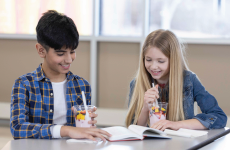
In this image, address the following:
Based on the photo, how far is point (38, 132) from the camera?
49.6 inches

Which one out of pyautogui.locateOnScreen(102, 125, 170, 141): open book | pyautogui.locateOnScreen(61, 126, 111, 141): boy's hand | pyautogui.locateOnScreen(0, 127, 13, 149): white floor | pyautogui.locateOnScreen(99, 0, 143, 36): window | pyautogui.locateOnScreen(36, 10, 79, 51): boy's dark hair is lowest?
pyautogui.locateOnScreen(0, 127, 13, 149): white floor

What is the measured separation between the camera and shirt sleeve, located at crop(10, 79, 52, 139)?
1262mm

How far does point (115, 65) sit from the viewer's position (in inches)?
142

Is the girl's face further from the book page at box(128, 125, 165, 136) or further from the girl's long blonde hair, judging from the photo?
the book page at box(128, 125, 165, 136)

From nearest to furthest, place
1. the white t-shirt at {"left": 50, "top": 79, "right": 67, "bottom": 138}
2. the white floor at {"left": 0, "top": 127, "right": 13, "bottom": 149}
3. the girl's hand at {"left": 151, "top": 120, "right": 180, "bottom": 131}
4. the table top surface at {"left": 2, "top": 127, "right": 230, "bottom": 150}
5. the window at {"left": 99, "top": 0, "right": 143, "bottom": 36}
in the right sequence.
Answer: the table top surface at {"left": 2, "top": 127, "right": 230, "bottom": 150}
the girl's hand at {"left": 151, "top": 120, "right": 180, "bottom": 131}
the white t-shirt at {"left": 50, "top": 79, "right": 67, "bottom": 138}
the white floor at {"left": 0, "top": 127, "right": 13, "bottom": 149}
the window at {"left": 99, "top": 0, "right": 143, "bottom": 36}

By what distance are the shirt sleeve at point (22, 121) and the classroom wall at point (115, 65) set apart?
2063 mm

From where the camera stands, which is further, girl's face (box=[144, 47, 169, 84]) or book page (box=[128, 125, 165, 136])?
girl's face (box=[144, 47, 169, 84])

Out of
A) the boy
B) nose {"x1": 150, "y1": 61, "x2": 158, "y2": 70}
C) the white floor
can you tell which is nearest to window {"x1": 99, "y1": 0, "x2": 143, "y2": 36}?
the white floor

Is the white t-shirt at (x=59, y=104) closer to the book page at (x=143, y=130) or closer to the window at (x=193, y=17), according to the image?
the book page at (x=143, y=130)

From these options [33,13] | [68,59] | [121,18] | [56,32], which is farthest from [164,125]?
[33,13]

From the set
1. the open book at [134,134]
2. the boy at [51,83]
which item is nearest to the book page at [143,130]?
the open book at [134,134]

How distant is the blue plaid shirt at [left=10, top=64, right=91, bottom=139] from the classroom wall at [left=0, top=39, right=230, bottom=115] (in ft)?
5.89

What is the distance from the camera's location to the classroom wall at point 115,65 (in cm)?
329

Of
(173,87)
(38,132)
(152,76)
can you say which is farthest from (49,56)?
(173,87)
